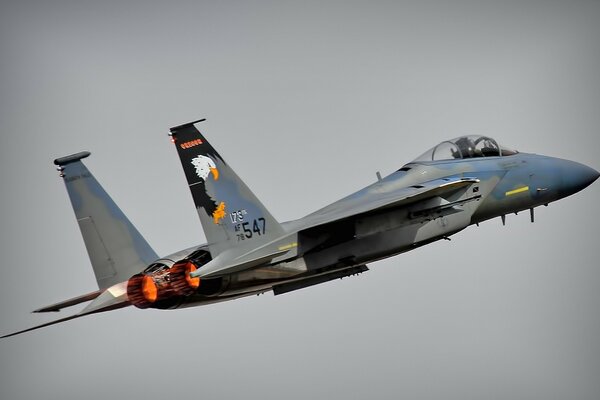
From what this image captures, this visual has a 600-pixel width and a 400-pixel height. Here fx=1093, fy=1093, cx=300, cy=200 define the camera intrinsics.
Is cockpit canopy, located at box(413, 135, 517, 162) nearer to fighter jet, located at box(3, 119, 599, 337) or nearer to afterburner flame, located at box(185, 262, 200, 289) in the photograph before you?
fighter jet, located at box(3, 119, 599, 337)

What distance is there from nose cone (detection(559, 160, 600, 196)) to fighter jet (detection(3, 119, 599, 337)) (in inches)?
0.8

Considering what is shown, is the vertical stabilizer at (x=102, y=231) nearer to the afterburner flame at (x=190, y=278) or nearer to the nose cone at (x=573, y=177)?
the afterburner flame at (x=190, y=278)

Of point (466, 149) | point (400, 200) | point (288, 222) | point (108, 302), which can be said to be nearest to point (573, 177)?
point (466, 149)

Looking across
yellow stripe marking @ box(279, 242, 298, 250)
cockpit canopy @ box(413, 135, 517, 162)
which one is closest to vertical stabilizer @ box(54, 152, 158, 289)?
yellow stripe marking @ box(279, 242, 298, 250)

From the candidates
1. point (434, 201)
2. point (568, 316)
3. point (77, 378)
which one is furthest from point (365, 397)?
point (568, 316)

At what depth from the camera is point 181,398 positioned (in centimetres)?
2480

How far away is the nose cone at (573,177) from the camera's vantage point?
69.2 feet

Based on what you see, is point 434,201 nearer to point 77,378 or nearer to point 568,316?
point 77,378

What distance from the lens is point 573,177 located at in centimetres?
2114

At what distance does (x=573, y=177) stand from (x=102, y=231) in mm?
9046

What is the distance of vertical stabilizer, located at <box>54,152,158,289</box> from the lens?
20109 mm

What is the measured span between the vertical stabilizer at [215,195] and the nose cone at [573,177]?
676 centimetres

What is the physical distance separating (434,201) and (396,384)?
9.20 m

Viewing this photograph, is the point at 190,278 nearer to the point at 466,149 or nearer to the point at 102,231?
the point at 102,231
